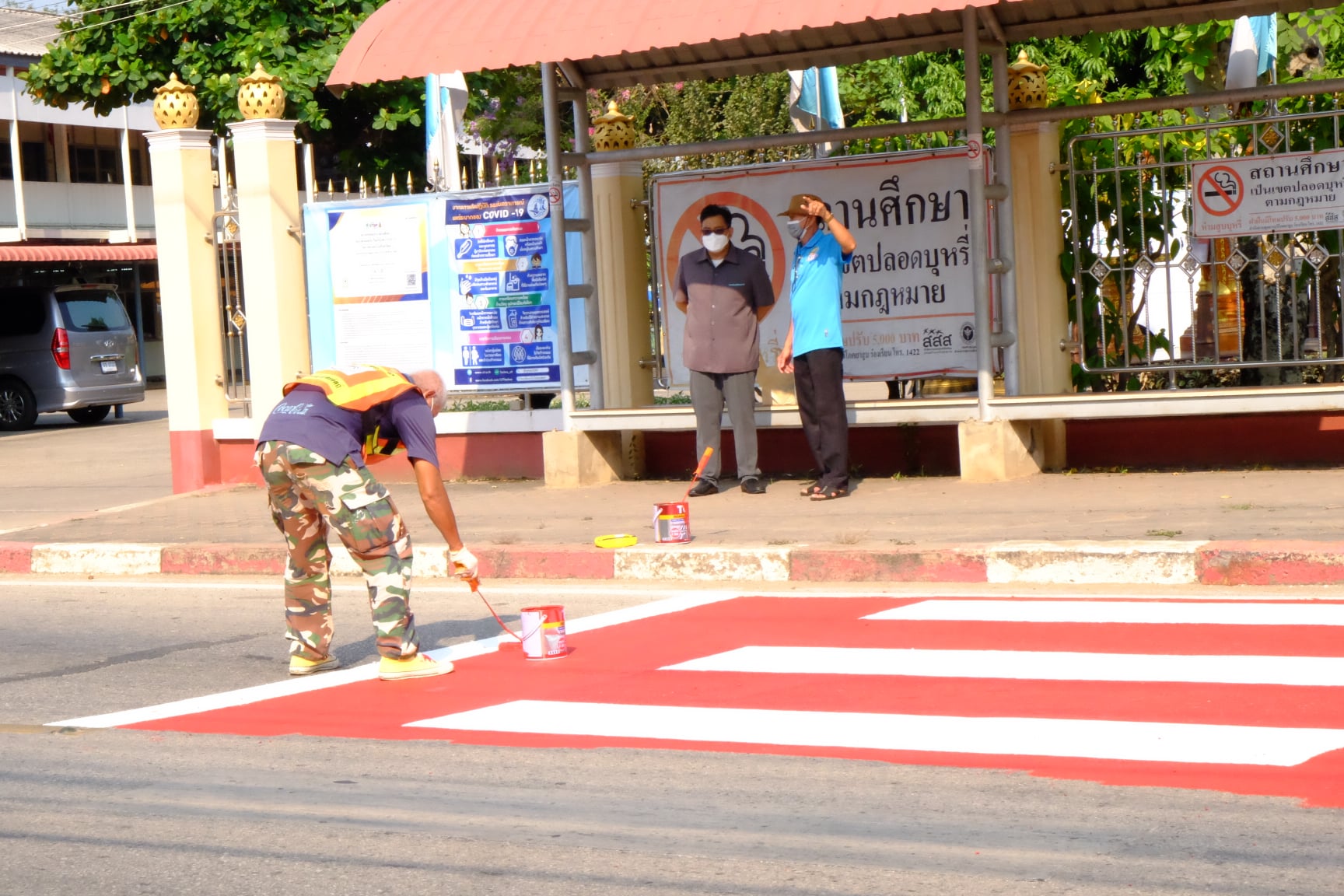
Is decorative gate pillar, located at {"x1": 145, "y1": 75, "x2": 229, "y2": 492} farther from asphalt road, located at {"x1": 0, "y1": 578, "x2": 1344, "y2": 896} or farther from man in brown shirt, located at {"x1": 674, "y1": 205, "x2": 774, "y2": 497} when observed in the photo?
asphalt road, located at {"x1": 0, "y1": 578, "x2": 1344, "y2": 896}

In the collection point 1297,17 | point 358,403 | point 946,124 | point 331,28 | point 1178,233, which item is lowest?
→ point 358,403

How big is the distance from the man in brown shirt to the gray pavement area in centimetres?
53

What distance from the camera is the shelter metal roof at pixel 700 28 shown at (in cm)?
1077

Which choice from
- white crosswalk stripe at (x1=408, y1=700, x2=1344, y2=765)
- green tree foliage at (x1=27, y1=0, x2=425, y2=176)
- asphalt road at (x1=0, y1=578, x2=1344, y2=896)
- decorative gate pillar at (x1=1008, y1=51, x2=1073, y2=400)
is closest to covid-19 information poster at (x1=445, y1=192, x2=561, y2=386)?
decorative gate pillar at (x1=1008, y1=51, x2=1073, y2=400)

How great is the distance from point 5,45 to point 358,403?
33049 millimetres

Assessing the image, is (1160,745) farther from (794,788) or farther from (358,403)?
(358,403)

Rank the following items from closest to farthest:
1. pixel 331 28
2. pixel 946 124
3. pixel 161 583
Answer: pixel 161 583
pixel 946 124
pixel 331 28

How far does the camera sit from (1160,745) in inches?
219

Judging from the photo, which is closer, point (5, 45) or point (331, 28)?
point (331, 28)

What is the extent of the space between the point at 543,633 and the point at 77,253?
28.0 metres

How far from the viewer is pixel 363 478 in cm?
703

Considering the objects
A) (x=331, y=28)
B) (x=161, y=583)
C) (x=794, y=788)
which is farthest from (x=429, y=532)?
(x=331, y=28)

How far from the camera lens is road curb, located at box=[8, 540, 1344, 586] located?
8.51 metres

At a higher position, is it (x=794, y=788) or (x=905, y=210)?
(x=905, y=210)
